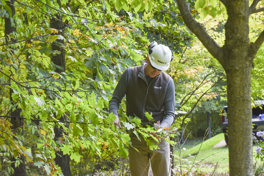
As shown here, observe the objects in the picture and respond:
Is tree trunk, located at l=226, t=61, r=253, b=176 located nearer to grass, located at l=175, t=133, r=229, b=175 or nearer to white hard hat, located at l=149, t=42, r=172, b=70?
white hard hat, located at l=149, t=42, r=172, b=70

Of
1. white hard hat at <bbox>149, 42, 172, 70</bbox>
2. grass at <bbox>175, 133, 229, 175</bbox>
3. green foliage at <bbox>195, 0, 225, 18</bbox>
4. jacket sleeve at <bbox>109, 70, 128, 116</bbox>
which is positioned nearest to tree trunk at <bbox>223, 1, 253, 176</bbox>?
green foliage at <bbox>195, 0, 225, 18</bbox>

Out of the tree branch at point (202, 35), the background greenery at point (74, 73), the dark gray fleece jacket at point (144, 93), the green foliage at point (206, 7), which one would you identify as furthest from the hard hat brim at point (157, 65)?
the tree branch at point (202, 35)

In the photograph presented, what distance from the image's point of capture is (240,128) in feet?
6.62

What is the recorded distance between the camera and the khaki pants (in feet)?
12.2

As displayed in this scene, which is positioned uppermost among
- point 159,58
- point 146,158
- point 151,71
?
point 159,58

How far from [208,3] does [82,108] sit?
3.80 feet

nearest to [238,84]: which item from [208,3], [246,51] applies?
[246,51]

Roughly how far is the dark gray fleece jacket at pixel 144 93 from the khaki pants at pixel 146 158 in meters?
0.28

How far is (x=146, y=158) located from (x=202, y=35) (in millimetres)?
1915

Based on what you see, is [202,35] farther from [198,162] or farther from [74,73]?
[198,162]

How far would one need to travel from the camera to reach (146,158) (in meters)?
3.77

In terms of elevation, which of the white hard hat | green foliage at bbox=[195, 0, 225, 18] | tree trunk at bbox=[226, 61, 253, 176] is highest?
green foliage at bbox=[195, 0, 225, 18]

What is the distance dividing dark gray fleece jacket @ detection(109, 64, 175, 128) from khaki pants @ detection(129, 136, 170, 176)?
279 mm

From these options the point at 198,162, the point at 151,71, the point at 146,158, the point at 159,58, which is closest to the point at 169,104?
the point at 151,71
